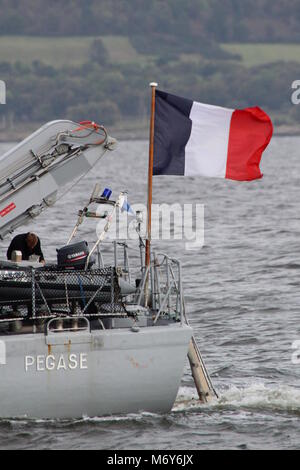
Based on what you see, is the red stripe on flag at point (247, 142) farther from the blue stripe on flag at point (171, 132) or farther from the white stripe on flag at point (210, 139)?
the blue stripe on flag at point (171, 132)

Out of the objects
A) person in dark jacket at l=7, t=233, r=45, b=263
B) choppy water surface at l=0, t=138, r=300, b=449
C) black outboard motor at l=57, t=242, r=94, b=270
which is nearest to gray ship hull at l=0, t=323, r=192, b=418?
choppy water surface at l=0, t=138, r=300, b=449

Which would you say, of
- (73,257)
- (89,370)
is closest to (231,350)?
(73,257)

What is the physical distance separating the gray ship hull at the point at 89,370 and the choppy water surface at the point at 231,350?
11.9 inches

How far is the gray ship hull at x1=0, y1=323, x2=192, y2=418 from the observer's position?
16908 millimetres

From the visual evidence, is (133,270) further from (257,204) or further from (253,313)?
(257,204)

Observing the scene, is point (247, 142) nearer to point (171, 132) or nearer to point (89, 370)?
point (171, 132)

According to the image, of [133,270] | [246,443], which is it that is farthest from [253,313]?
[246,443]

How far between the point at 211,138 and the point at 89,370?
3.88 m

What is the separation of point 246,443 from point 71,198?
46.3 m

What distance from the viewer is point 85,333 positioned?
56.0 feet

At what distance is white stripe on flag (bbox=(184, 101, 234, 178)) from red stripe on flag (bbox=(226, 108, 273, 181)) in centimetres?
9

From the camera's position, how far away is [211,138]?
1841 cm

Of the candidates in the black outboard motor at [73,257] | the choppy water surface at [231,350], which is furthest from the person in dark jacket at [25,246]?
the choppy water surface at [231,350]
